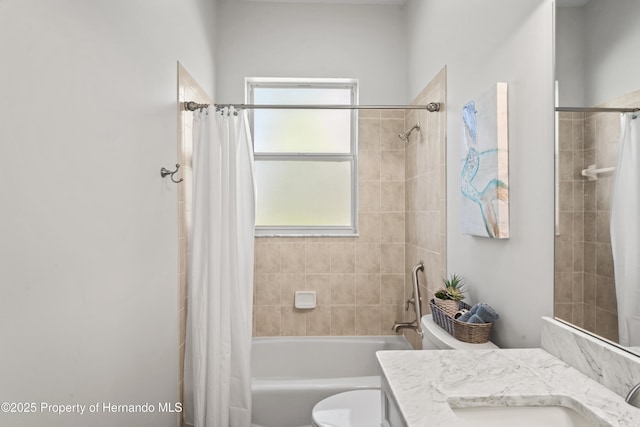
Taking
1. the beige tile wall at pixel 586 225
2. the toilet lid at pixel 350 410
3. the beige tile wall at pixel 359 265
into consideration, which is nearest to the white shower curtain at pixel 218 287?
the toilet lid at pixel 350 410

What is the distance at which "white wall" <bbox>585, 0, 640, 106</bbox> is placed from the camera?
0.83 metres

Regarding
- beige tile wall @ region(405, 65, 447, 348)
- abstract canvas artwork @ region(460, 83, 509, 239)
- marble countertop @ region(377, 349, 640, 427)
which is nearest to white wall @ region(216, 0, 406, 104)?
beige tile wall @ region(405, 65, 447, 348)

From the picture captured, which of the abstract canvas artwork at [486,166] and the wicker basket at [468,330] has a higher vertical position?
the abstract canvas artwork at [486,166]

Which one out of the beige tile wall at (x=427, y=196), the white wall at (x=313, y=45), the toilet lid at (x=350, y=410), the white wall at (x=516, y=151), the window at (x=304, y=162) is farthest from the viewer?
the window at (x=304, y=162)

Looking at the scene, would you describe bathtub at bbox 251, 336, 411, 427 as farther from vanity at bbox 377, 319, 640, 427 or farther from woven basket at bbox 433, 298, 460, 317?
vanity at bbox 377, 319, 640, 427

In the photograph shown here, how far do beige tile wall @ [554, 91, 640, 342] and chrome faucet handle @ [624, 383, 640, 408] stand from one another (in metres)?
0.13

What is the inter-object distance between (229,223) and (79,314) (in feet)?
2.85

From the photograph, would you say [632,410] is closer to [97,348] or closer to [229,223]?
[97,348]

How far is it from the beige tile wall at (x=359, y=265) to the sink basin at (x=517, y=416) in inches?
74.2

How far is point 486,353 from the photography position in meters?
Answer: 1.07

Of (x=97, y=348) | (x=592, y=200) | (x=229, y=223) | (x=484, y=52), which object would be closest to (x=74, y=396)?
(x=97, y=348)

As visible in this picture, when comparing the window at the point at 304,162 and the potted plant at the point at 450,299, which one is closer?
the potted plant at the point at 450,299

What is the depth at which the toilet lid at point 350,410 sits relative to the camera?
5.37ft

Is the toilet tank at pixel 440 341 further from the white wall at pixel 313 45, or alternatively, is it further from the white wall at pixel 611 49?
the white wall at pixel 313 45
